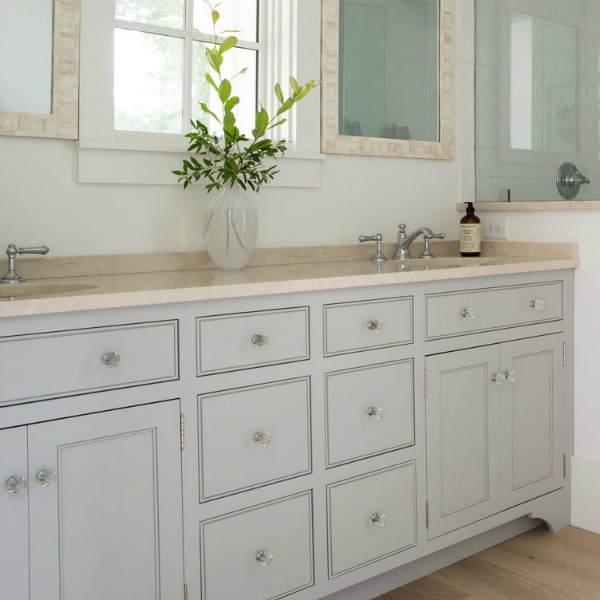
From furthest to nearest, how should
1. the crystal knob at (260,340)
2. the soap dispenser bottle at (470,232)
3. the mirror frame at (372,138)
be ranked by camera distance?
1. the soap dispenser bottle at (470,232)
2. the mirror frame at (372,138)
3. the crystal knob at (260,340)

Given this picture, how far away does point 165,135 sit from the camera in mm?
2518

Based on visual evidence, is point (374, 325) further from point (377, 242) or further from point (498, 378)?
point (377, 242)

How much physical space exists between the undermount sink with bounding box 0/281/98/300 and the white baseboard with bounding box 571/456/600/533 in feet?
5.94

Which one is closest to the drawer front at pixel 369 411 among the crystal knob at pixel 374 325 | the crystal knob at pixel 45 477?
the crystal knob at pixel 374 325

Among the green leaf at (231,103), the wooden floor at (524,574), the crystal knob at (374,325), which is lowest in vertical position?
the wooden floor at (524,574)

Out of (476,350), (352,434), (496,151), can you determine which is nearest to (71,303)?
(352,434)

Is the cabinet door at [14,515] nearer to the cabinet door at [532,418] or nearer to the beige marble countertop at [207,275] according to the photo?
the beige marble countertop at [207,275]

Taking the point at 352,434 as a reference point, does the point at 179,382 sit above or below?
above

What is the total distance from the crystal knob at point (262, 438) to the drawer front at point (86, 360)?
0.27 meters

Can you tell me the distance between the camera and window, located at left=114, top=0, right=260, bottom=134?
8.01ft

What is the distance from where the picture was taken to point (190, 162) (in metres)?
2.43

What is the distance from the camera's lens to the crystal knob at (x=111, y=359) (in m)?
1.65

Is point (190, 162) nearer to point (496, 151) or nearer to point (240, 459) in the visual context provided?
point (240, 459)

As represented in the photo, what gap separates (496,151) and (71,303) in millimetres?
2090
